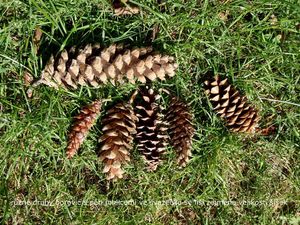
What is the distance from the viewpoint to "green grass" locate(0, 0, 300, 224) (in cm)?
206

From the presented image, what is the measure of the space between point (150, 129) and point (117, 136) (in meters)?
0.14

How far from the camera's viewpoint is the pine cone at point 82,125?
2.05 metres

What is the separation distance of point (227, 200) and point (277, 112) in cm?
47

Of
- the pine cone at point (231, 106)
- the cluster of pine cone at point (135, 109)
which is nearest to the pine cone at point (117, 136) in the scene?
the cluster of pine cone at point (135, 109)

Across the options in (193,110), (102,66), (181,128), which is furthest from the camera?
(193,110)

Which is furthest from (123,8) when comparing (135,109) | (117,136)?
(117,136)

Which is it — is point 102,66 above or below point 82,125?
above

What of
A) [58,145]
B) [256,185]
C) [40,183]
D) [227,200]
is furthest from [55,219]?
[256,185]

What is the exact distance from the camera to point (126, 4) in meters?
2.04

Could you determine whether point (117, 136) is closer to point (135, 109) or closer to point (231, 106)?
point (135, 109)

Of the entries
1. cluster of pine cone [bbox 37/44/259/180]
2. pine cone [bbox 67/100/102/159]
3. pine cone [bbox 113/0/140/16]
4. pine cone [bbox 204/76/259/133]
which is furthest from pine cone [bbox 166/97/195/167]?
pine cone [bbox 113/0/140/16]

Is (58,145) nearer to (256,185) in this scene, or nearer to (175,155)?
(175,155)

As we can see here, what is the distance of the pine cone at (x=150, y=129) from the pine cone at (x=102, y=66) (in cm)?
11

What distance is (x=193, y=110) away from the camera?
7.18ft
